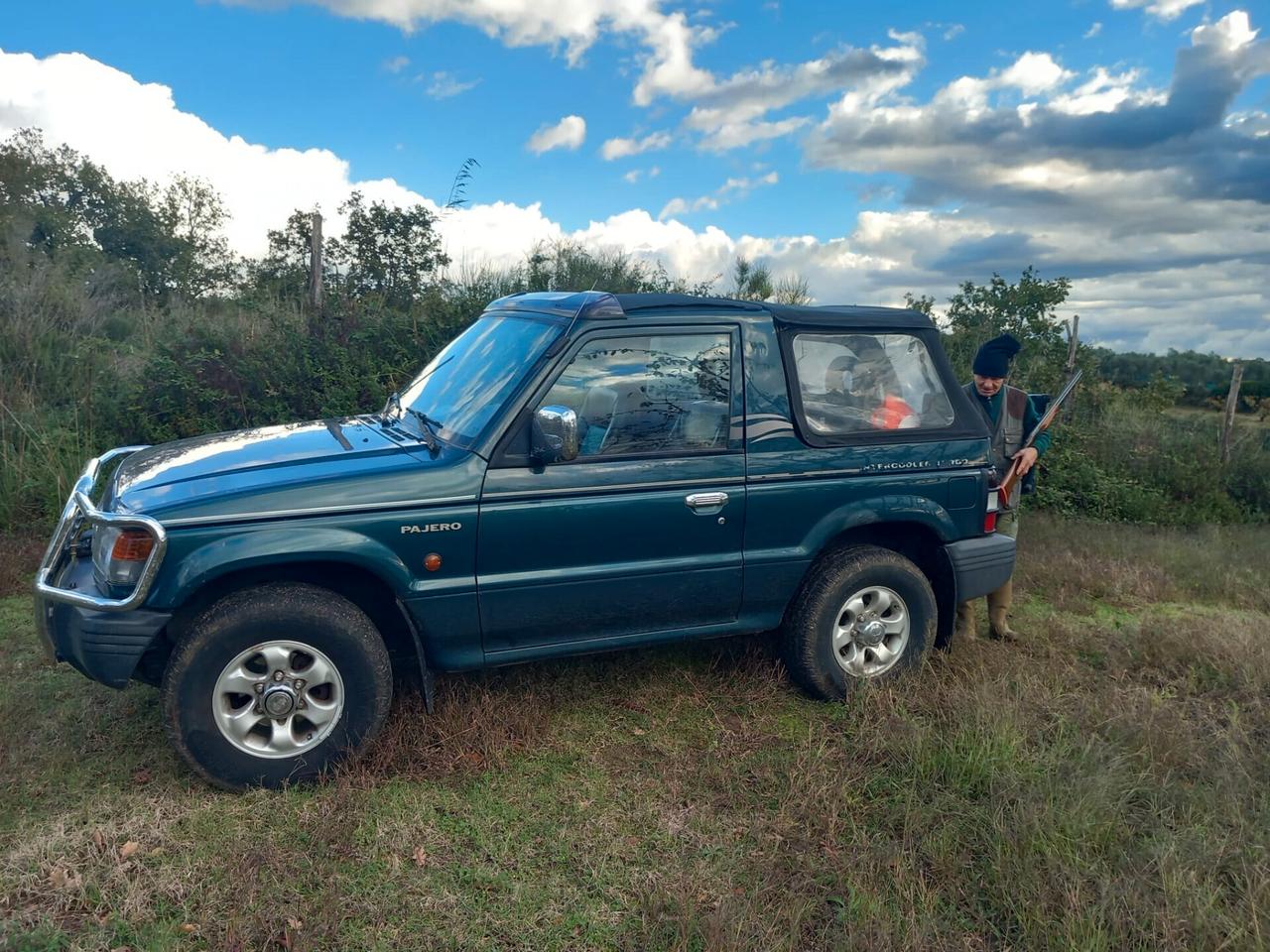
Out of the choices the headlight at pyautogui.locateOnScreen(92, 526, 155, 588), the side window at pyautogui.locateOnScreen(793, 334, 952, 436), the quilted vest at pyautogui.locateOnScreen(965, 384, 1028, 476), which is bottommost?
the headlight at pyautogui.locateOnScreen(92, 526, 155, 588)

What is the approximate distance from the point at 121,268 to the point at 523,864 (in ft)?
50.9

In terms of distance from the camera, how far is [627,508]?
404cm

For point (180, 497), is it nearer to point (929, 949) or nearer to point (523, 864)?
point (523, 864)

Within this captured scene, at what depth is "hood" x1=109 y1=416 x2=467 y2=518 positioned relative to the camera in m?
3.51

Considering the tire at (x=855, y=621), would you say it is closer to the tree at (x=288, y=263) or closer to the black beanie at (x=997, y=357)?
the black beanie at (x=997, y=357)

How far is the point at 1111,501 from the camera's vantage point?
35.3 feet

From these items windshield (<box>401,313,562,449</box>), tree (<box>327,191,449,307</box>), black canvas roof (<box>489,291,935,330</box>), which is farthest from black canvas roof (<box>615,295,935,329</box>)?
tree (<box>327,191,449,307</box>)

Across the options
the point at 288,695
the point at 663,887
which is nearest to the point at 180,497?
the point at 288,695

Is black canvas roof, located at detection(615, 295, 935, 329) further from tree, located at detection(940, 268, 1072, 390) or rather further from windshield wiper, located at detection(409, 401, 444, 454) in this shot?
tree, located at detection(940, 268, 1072, 390)

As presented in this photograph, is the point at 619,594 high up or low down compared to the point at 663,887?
up

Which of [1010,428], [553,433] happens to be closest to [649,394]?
[553,433]

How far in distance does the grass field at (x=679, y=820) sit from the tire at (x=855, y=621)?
155 millimetres

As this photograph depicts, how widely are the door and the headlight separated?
1255mm

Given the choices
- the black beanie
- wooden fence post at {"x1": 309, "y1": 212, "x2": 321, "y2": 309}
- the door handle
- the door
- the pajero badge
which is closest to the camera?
the pajero badge
